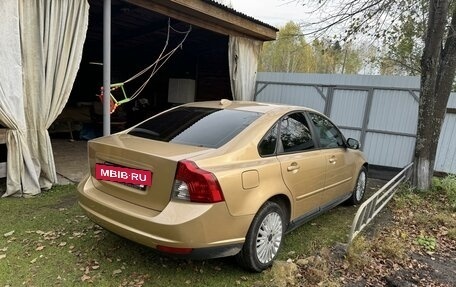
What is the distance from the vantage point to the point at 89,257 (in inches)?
121

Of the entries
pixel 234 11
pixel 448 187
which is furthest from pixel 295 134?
pixel 234 11

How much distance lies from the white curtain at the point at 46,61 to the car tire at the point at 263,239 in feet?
11.0

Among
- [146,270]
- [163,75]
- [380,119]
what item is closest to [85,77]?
[163,75]

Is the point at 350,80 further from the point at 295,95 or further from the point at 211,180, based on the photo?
the point at 211,180

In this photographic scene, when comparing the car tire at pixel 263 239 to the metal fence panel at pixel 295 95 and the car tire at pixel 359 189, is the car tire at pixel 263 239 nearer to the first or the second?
the car tire at pixel 359 189

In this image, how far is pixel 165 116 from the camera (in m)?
3.64

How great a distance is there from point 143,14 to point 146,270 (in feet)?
23.4

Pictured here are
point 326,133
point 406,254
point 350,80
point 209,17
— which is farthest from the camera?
point 350,80

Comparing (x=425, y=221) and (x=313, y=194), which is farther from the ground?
(x=313, y=194)

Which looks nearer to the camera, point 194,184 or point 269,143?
point 194,184

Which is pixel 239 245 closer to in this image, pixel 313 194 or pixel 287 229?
pixel 287 229

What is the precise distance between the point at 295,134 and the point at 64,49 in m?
3.57

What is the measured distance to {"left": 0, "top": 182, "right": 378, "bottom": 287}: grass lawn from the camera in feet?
9.08

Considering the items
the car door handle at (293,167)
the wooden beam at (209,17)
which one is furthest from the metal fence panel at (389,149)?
the car door handle at (293,167)
